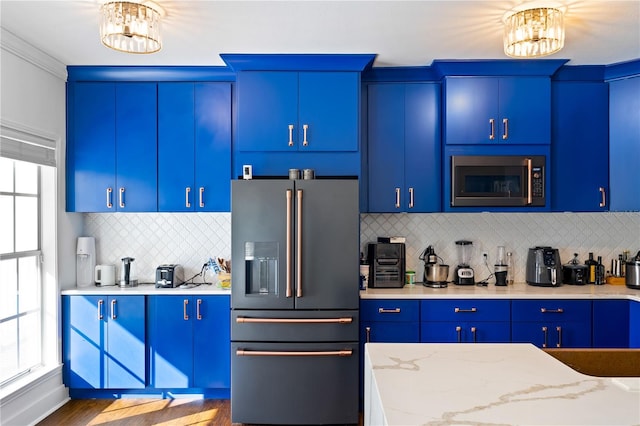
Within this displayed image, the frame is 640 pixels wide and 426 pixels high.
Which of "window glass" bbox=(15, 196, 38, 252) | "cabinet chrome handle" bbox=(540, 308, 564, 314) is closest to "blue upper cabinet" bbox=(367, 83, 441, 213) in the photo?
"cabinet chrome handle" bbox=(540, 308, 564, 314)

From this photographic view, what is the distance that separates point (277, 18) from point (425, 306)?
2117 millimetres

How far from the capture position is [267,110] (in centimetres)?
332

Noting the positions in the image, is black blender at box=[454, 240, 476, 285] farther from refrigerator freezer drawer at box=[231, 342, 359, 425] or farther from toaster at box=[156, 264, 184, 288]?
toaster at box=[156, 264, 184, 288]

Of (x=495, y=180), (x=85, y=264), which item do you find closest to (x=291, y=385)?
(x=85, y=264)

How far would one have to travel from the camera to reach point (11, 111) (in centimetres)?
288

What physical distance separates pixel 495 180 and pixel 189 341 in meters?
2.58

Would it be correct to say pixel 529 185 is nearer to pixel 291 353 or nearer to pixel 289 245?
pixel 289 245

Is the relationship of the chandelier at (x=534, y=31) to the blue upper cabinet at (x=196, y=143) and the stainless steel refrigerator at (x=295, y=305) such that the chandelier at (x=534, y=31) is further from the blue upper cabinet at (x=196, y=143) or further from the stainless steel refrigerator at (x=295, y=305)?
the blue upper cabinet at (x=196, y=143)

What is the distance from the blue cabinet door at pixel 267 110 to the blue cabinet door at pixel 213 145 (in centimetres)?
29

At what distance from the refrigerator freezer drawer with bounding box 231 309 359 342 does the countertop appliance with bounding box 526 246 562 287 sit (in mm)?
1561

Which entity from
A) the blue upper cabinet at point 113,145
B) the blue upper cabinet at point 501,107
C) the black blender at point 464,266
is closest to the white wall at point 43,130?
the blue upper cabinet at point 113,145

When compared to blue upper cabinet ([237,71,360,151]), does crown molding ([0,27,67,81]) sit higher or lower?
higher

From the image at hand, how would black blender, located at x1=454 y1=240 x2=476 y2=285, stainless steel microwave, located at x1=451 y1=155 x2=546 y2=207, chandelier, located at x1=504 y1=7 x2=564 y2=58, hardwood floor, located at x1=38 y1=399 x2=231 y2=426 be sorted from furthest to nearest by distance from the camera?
black blender, located at x1=454 y1=240 x2=476 y2=285, stainless steel microwave, located at x1=451 y1=155 x2=546 y2=207, hardwood floor, located at x1=38 y1=399 x2=231 y2=426, chandelier, located at x1=504 y1=7 x2=564 y2=58

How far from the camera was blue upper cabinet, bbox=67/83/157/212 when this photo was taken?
3.56m
